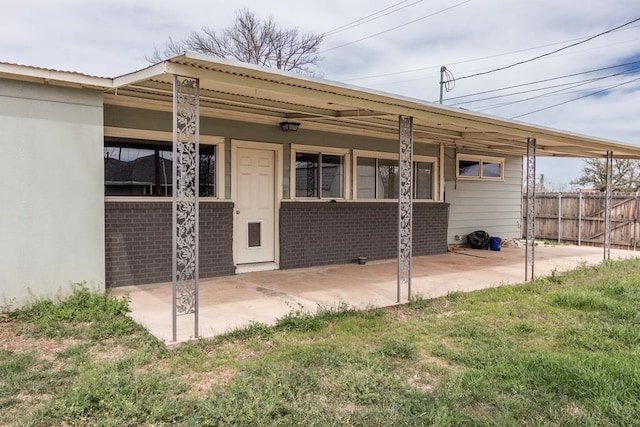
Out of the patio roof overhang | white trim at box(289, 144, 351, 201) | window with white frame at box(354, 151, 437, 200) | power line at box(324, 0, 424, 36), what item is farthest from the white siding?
power line at box(324, 0, 424, 36)

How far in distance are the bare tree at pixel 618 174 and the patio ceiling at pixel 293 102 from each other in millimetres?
17110

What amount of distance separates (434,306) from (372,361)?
220 cm

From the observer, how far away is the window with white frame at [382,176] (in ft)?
30.0

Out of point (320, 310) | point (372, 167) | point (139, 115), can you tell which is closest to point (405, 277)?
point (320, 310)

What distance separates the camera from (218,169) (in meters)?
7.17

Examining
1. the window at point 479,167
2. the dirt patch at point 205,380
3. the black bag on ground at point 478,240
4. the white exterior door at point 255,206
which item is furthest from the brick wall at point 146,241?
the black bag on ground at point 478,240

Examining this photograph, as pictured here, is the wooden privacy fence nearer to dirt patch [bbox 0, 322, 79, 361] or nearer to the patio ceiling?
the patio ceiling

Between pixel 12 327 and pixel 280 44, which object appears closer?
pixel 12 327

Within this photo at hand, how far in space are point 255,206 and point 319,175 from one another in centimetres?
144

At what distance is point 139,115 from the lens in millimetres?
6375

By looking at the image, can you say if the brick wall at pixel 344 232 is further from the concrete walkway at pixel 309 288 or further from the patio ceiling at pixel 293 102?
the patio ceiling at pixel 293 102

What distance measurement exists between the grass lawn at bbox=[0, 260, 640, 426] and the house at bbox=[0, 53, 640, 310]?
939 millimetres

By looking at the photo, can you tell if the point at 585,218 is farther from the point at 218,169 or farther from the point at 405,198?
the point at 218,169

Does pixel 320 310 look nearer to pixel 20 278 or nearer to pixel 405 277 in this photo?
pixel 405 277
